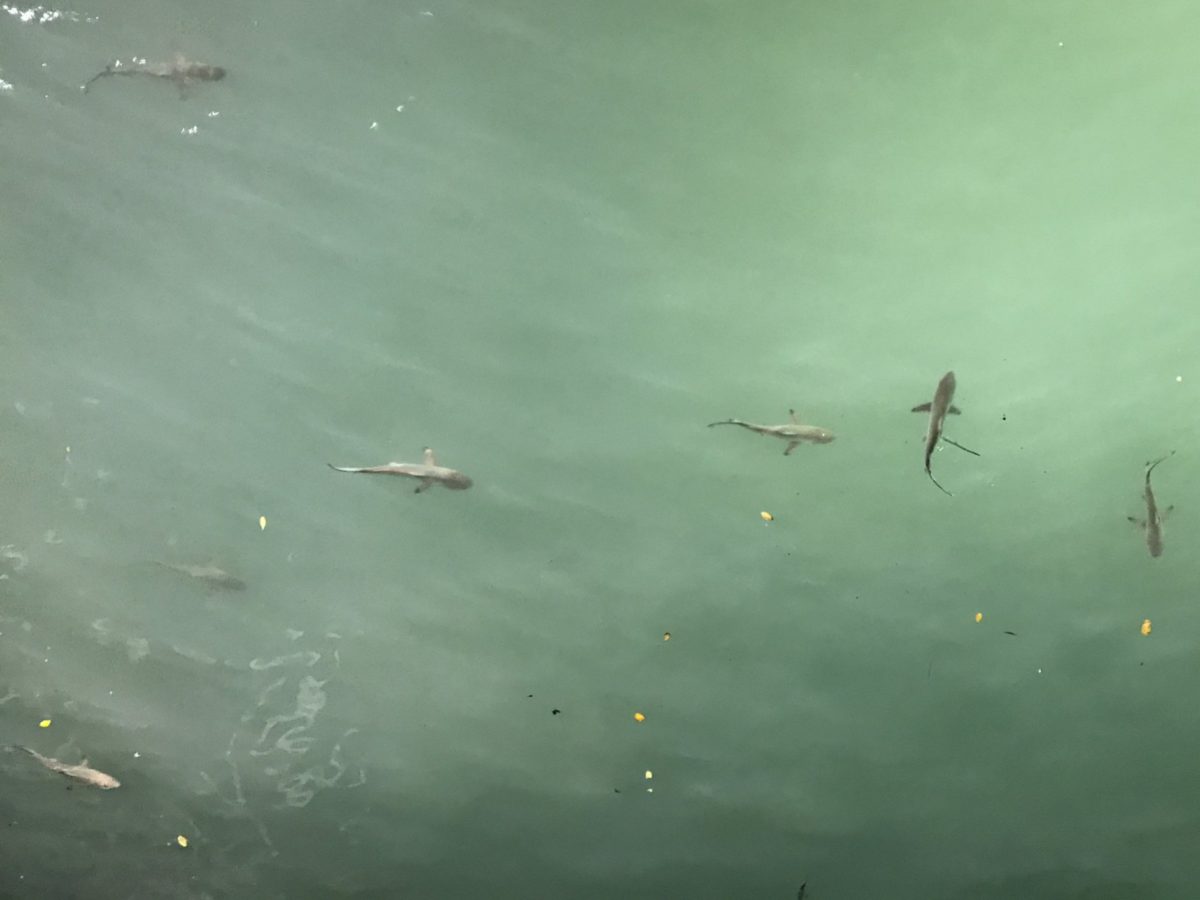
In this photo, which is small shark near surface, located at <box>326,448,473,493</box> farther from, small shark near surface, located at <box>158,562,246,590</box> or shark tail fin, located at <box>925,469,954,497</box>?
shark tail fin, located at <box>925,469,954,497</box>

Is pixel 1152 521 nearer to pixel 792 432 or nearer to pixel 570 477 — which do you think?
pixel 792 432

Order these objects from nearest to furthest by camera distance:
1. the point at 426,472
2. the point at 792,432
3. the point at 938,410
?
the point at 938,410 → the point at 792,432 → the point at 426,472

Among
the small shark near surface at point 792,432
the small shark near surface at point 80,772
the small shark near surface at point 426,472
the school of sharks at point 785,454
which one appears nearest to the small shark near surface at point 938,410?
the school of sharks at point 785,454

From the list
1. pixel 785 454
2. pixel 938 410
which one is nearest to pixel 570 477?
pixel 785 454

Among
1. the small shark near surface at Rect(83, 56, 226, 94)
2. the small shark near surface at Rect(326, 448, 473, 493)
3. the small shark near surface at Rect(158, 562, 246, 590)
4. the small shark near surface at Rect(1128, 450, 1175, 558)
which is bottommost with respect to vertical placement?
the small shark near surface at Rect(158, 562, 246, 590)

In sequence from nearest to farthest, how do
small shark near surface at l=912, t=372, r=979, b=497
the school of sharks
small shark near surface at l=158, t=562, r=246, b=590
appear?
small shark near surface at l=912, t=372, r=979, b=497
the school of sharks
small shark near surface at l=158, t=562, r=246, b=590

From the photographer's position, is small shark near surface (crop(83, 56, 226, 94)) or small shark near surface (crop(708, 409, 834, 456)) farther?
small shark near surface (crop(708, 409, 834, 456))

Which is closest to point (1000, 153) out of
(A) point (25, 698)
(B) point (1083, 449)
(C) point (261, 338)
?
(B) point (1083, 449)

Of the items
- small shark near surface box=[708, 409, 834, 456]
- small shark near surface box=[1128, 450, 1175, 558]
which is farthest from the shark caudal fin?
small shark near surface box=[1128, 450, 1175, 558]
